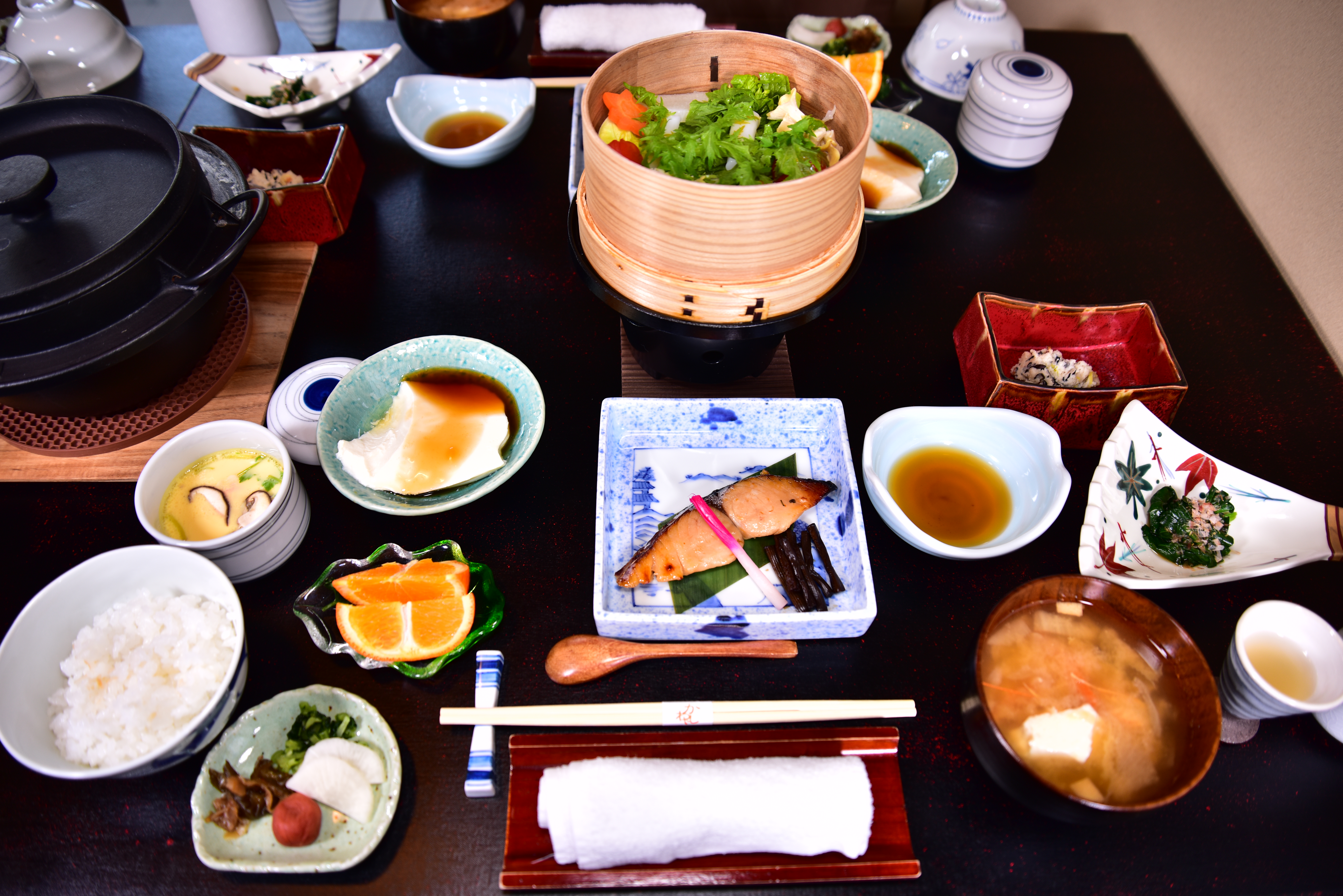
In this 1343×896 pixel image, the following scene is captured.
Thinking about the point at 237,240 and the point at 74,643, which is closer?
the point at 74,643

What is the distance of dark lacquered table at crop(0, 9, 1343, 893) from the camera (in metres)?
1.26

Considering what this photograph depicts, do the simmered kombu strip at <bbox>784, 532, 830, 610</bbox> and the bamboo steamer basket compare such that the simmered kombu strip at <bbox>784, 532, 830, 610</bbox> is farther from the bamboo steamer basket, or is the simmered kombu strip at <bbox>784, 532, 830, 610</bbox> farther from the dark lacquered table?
the bamboo steamer basket

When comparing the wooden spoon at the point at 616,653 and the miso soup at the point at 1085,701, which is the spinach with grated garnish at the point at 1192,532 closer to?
the miso soup at the point at 1085,701

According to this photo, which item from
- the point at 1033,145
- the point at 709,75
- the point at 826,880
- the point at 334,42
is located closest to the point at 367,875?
the point at 826,880

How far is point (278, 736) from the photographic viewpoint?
4.22 feet

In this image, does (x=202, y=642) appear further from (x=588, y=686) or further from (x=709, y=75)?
(x=709, y=75)

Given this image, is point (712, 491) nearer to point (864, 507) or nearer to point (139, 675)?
point (864, 507)

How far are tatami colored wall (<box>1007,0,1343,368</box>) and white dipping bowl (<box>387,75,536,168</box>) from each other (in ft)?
6.92

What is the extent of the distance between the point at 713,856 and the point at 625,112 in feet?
4.90

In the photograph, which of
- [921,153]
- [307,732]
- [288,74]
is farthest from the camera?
[288,74]

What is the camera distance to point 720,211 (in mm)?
1294

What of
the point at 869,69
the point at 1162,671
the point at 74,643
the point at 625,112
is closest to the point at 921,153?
the point at 869,69

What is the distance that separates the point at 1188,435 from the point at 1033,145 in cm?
114

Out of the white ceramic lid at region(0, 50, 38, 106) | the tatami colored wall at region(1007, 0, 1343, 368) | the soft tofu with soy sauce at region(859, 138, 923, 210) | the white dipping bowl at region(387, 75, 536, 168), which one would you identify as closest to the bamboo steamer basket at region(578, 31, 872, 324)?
the soft tofu with soy sauce at region(859, 138, 923, 210)
